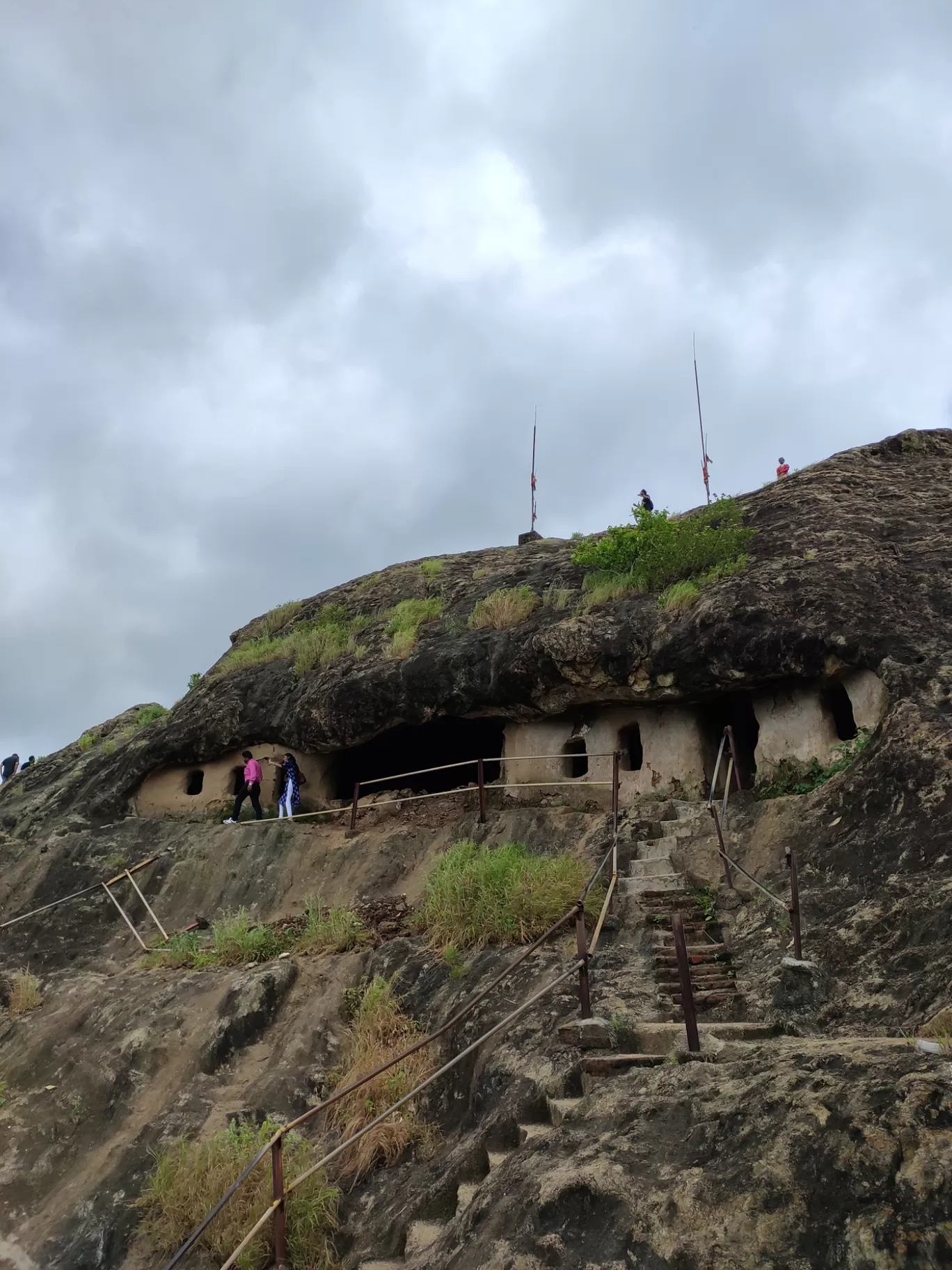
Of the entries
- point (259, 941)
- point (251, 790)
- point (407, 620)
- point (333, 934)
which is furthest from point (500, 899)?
point (407, 620)

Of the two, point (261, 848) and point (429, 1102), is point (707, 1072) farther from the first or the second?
point (261, 848)

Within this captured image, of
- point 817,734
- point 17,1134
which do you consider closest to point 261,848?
point 17,1134

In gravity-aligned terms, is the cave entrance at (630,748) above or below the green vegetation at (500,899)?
above

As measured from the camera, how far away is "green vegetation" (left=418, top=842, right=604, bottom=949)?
1046 cm

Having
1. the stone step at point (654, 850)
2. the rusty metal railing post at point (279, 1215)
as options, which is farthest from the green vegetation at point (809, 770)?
the rusty metal railing post at point (279, 1215)

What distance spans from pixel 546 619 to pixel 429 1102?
9.28 meters

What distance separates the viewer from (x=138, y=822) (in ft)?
56.3

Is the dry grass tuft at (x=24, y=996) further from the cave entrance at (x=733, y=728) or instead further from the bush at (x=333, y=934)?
the cave entrance at (x=733, y=728)

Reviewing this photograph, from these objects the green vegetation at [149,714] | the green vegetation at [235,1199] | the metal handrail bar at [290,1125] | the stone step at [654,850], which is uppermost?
the green vegetation at [149,714]

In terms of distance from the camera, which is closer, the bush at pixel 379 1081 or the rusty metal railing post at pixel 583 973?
the rusty metal railing post at pixel 583 973

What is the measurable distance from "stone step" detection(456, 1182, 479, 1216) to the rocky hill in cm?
4

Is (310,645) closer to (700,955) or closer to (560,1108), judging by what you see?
(700,955)

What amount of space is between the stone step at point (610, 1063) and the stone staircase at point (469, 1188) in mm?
239

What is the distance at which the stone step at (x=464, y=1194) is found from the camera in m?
6.33
